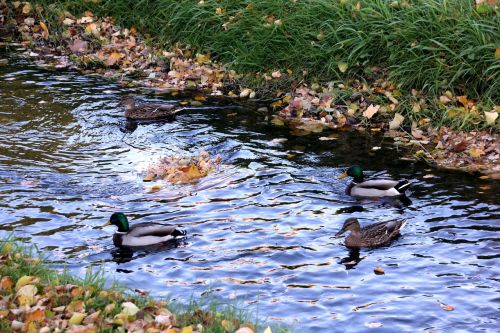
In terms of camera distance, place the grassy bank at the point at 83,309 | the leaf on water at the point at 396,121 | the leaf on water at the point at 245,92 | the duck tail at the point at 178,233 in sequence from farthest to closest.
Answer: the leaf on water at the point at 245,92
the leaf on water at the point at 396,121
the duck tail at the point at 178,233
the grassy bank at the point at 83,309

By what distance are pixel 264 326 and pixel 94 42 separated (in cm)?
1084

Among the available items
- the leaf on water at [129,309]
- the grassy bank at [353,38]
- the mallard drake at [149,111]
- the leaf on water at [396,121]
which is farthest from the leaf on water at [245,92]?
the leaf on water at [129,309]

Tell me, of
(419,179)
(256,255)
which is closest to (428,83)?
(419,179)

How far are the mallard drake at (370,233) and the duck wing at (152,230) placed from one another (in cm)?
179

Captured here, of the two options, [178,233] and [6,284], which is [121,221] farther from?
[6,284]

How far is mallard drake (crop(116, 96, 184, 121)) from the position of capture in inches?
531

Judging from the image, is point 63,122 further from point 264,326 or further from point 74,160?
point 264,326

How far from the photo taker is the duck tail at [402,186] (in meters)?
10.6

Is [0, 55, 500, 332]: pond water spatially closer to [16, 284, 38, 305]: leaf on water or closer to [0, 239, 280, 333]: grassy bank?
[0, 239, 280, 333]: grassy bank

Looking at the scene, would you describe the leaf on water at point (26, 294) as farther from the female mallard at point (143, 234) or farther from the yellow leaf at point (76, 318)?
the female mallard at point (143, 234)

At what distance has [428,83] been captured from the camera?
42.6 ft

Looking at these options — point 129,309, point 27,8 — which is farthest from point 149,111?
point 129,309

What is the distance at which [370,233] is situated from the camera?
9.38 metres

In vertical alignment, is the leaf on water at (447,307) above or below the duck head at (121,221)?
below
